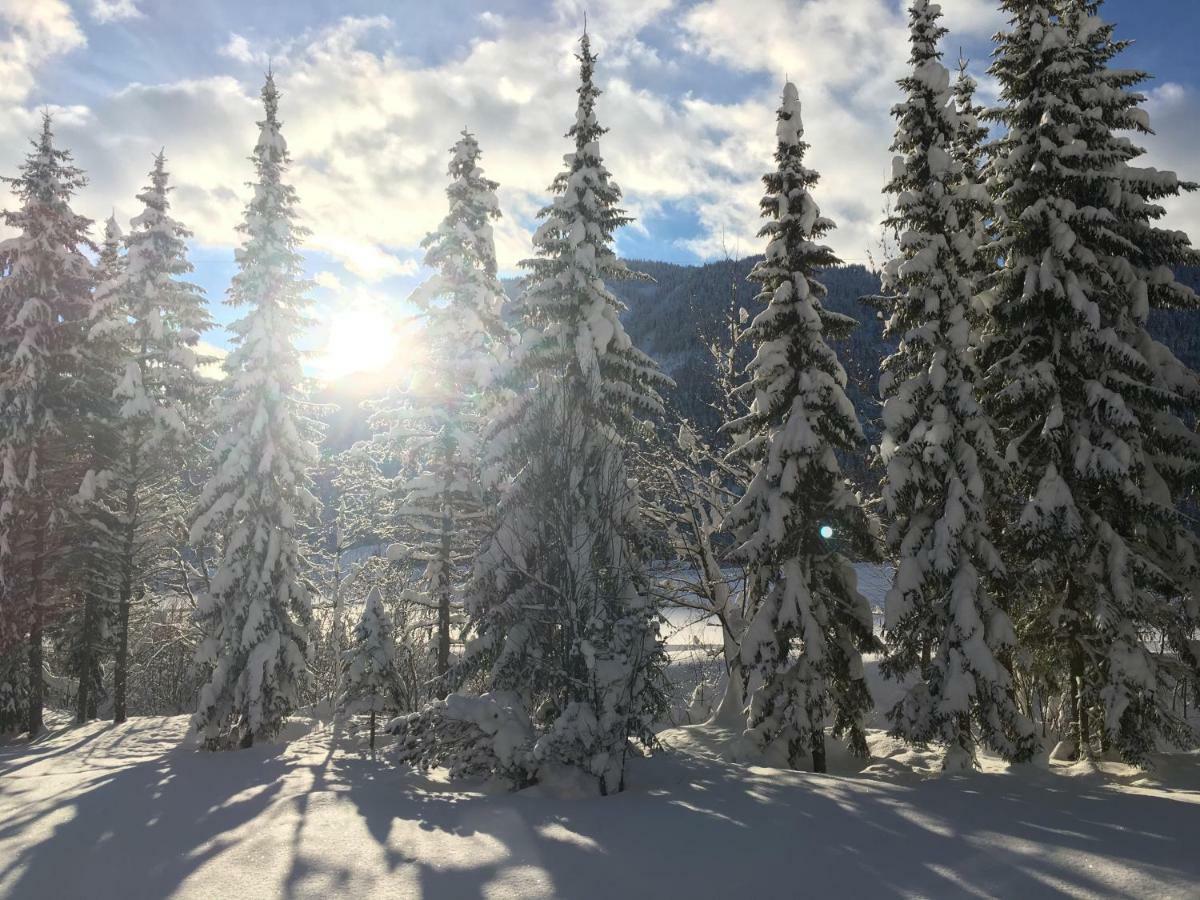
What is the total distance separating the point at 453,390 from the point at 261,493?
20.7ft

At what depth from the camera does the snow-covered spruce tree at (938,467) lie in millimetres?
13891

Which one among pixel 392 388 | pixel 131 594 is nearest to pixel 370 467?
pixel 392 388

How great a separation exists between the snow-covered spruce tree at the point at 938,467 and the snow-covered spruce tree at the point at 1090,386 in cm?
95

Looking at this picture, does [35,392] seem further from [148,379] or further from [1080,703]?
[1080,703]

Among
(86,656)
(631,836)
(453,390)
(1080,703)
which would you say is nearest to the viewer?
(631,836)

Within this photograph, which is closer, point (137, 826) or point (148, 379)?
point (137, 826)

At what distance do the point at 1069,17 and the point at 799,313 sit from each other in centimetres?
905

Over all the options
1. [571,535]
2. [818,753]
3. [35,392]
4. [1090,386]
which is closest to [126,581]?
[35,392]

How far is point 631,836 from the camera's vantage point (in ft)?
31.2

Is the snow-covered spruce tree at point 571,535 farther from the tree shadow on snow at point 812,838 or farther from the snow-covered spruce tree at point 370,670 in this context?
the snow-covered spruce tree at point 370,670

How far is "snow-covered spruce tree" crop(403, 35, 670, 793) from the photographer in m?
12.7

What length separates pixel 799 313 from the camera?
15977 mm

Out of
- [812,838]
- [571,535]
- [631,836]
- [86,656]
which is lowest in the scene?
[631,836]

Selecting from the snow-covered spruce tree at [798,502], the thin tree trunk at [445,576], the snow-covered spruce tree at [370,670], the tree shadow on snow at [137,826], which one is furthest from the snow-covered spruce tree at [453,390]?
the snow-covered spruce tree at [798,502]
